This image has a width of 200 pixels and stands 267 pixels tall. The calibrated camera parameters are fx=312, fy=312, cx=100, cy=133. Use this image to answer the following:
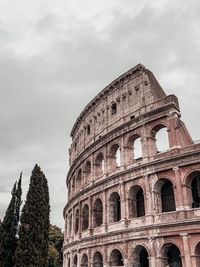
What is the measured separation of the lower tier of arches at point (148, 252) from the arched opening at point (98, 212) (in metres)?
1.87

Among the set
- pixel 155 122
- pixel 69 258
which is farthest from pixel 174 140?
pixel 69 258

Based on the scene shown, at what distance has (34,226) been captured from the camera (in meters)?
18.9

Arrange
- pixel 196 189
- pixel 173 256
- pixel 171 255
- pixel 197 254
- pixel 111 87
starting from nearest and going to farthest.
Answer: pixel 197 254 → pixel 173 256 → pixel 171 255 → pixel 196 189 → pixel 111 87

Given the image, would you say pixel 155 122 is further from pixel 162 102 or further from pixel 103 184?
pixel 103 184

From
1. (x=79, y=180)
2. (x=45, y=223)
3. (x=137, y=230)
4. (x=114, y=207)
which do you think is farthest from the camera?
(x=79, y=180)

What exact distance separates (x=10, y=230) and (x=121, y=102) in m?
11.8

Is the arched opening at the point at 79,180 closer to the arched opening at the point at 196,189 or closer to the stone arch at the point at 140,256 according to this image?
the stone arch at the point at 140,256

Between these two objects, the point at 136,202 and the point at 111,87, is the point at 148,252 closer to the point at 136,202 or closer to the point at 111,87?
the point at 136,202

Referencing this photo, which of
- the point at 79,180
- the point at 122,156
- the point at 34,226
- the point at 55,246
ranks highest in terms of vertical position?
the point at 79,180

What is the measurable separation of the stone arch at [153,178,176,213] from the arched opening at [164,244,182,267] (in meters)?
2.12

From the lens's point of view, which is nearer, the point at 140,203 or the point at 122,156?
the point at 140,203

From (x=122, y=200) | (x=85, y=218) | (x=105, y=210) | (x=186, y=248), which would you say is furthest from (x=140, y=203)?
(x=85, y=218)

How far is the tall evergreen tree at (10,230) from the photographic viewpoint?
19.5 meters

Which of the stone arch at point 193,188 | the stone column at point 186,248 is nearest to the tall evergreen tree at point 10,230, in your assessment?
the stone column at point 186,248
